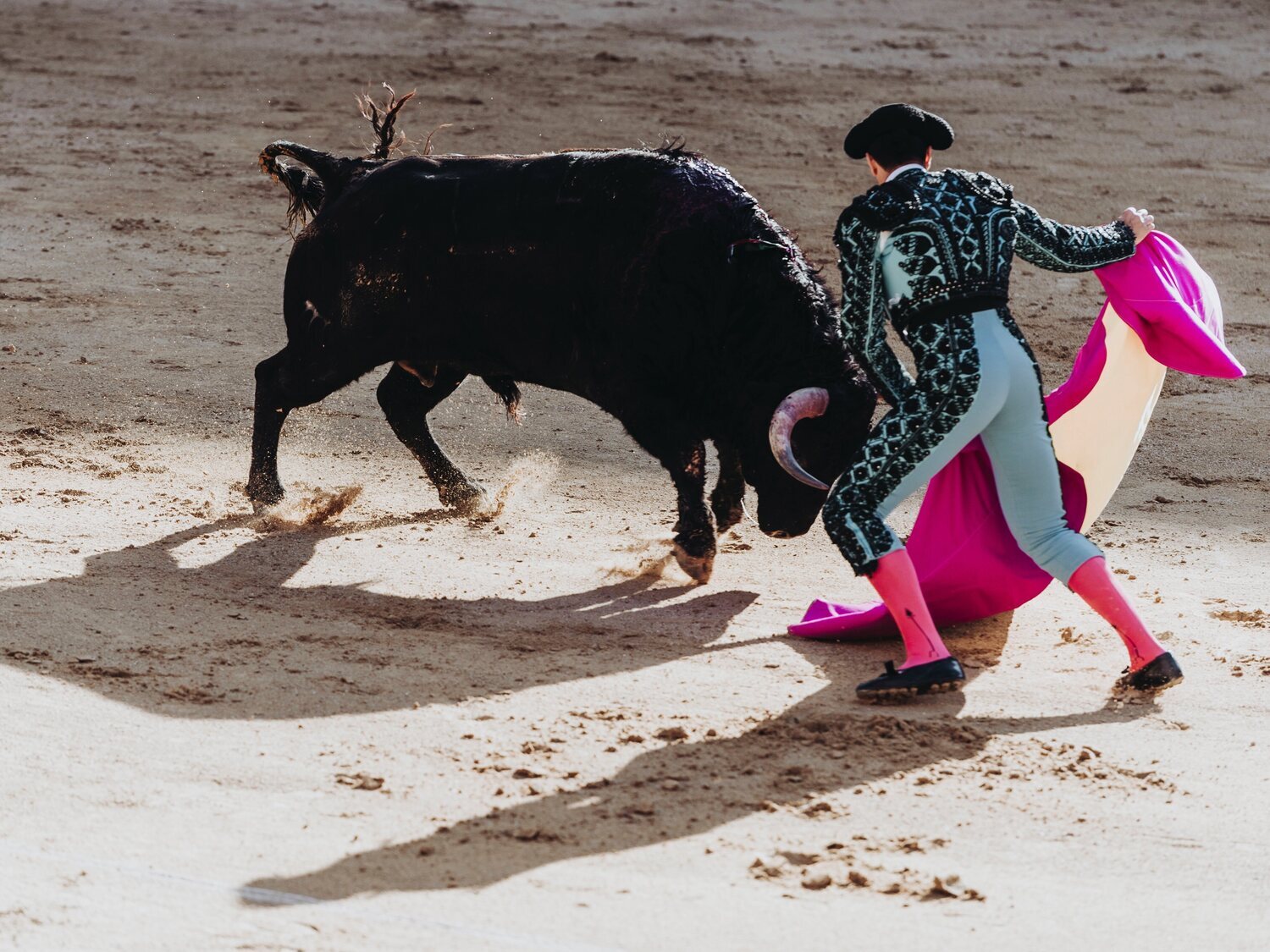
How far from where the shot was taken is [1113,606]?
390 cm

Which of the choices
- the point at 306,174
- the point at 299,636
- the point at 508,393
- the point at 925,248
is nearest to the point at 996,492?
the point at 925,248

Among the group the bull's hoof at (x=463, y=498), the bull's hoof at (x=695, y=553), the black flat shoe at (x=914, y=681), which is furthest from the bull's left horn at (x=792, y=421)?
the bull's hoof at (x=463, y=498)

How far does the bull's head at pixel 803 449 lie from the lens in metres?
4.41

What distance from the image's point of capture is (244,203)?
9242 millimetres

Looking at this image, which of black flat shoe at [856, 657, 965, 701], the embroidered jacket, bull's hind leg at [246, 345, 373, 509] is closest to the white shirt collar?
the embroidered jacket

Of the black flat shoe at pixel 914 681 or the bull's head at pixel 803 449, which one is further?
the bull's head at pixel 803 449

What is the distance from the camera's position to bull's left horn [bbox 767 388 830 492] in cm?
428

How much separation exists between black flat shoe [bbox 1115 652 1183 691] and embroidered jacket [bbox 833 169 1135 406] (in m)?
0.88

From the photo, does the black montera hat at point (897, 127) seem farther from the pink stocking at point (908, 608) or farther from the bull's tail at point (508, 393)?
the bull's tail at point (508, 393)

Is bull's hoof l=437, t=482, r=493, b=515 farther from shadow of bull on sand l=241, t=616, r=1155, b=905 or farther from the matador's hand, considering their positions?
the matador's hand

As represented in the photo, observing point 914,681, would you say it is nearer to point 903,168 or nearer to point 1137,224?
point 903,168

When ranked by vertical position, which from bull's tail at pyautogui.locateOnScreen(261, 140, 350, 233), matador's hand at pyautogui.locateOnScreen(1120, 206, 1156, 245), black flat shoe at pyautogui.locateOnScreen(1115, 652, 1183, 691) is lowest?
black flat shoe at pyautogui.locateOnScreen(1115, 652, 1183, 691)

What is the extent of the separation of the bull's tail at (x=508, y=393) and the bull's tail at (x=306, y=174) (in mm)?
829

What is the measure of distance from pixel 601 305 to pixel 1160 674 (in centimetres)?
195
